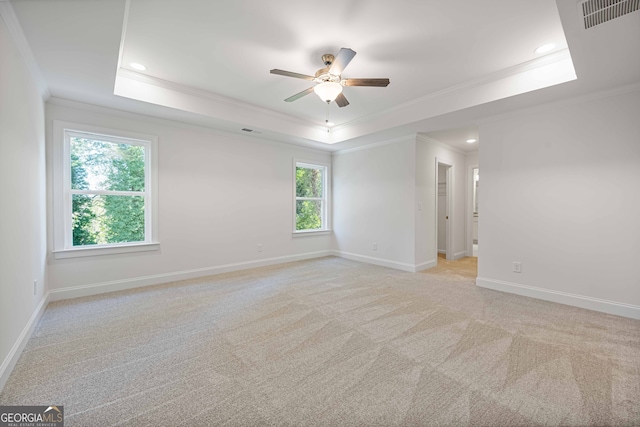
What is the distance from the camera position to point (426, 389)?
169 cm

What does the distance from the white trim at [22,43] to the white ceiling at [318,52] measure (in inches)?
1.4

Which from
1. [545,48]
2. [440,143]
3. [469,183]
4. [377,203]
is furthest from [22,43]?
[469,183]

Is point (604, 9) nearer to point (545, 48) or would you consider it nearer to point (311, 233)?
point (545, 48)

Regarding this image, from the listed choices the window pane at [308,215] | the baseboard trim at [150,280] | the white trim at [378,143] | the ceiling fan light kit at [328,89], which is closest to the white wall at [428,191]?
the white trim at [378,143]

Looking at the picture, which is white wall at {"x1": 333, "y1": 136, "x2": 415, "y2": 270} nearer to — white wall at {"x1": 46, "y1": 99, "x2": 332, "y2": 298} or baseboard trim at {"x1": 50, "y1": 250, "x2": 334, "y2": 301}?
white wall at {"x1": 46, "y1": 99, "x2": 332, "y2": 298}

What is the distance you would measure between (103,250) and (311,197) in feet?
12.3

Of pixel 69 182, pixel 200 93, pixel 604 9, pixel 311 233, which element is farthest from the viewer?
pixel 311 233

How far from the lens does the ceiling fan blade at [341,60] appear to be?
2287 millimetres

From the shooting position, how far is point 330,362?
1.98 meters

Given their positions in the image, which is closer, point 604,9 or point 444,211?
point 604,9

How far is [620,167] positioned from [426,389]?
10.6 feet

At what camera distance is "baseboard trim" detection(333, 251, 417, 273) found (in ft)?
15.7

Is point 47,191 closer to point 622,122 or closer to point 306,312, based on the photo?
point 306,312

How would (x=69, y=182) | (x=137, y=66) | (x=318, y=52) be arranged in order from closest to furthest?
(x=318, y=52) < (x=137, y=66) < (x=69, y=182)
